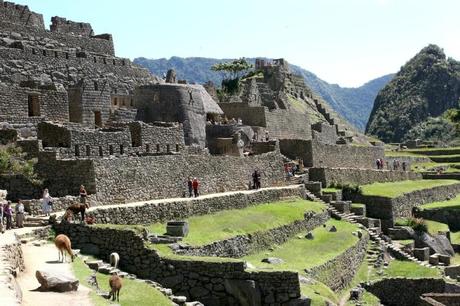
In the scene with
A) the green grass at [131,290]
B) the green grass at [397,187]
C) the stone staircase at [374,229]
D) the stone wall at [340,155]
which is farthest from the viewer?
the stone wall at [340,155]

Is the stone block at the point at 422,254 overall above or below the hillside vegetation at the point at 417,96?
below

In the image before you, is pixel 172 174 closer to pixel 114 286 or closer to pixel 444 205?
pixel 114 286

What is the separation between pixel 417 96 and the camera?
146125 millimetres

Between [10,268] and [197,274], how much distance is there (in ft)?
22.4

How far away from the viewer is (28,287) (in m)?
17.3

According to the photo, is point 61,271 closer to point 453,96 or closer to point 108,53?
point 108,53

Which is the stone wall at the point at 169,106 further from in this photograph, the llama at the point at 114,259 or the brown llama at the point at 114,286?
the brown llama at the point at 114,286

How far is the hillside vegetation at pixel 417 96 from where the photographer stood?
140 metres

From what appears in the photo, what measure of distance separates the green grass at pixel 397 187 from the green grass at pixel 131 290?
93.6 ft

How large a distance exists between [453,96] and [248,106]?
340 feet

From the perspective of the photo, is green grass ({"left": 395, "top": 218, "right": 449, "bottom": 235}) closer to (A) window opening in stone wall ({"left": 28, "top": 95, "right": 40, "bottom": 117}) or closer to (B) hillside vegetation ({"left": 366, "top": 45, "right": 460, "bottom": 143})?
(A) window opening in stone wall ({"left": 28, "top": 95, "right": 40, "bottom": 117})

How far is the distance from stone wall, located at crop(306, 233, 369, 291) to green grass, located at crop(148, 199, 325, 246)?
3.03m

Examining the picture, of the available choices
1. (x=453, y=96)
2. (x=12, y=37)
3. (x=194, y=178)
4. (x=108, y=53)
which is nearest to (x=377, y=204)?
(x=194, y=178)

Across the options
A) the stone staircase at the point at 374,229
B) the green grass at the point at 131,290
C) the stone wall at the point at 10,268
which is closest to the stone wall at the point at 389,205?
the stone staircase at the point at 374,229
